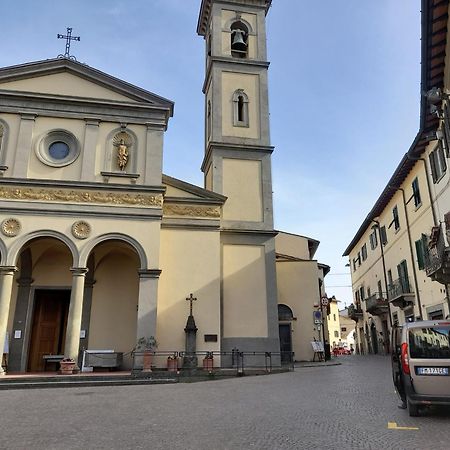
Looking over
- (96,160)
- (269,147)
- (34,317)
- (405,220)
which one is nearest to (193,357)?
(34,317)

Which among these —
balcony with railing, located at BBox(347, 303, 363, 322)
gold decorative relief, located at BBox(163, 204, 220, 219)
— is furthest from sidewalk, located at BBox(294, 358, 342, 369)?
balcony with railing, located at BBox(347, 303, 363, 322)

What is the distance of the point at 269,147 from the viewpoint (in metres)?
20.3

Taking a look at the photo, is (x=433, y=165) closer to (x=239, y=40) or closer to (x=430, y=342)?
(x=239, y=40)

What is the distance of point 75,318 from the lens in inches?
569

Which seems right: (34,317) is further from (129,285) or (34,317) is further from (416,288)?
(416,288)

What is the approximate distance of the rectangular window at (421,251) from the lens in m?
20.2

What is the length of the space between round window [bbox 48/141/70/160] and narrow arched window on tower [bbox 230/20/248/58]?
32.6ft

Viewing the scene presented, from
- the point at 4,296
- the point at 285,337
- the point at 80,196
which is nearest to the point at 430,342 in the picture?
the point at 80,196

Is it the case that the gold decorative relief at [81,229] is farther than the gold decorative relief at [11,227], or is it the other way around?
the gold decorative relief at [81,229]

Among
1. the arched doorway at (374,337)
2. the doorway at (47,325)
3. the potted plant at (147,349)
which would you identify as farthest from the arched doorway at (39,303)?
the arched doorway at (374,337)

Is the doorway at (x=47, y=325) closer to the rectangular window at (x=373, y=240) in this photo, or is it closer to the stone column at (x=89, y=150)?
the stone column at (x=89, y=150)

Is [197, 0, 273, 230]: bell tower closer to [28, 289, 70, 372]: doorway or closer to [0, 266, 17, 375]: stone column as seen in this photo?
[28, 289, 70, 372]: doorway

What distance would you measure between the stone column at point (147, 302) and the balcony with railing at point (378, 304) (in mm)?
18246

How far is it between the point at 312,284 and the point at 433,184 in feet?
31.2
